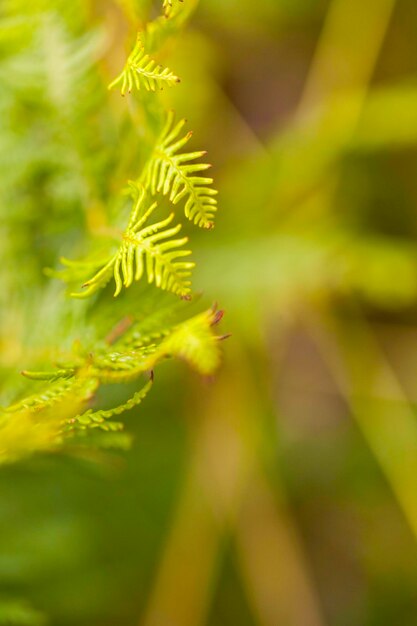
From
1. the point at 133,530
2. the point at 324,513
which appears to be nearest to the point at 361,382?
the point at 324,513

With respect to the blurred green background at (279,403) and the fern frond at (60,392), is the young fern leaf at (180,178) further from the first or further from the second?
the blurred green background at (279,403)

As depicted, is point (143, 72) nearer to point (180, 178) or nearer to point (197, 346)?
point (180, 178)

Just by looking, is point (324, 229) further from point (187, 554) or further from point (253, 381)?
point (187, 554)

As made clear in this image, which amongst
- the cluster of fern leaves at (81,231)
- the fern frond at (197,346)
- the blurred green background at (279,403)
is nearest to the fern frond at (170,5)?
the cluster of fern leaves at (81,231)

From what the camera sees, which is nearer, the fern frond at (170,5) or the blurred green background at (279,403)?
the fern frond at (170,5)

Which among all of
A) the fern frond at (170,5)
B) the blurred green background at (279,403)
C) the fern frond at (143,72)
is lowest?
the blurred green background at (279,403)

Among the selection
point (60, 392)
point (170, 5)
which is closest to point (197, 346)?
point (60, 392)
